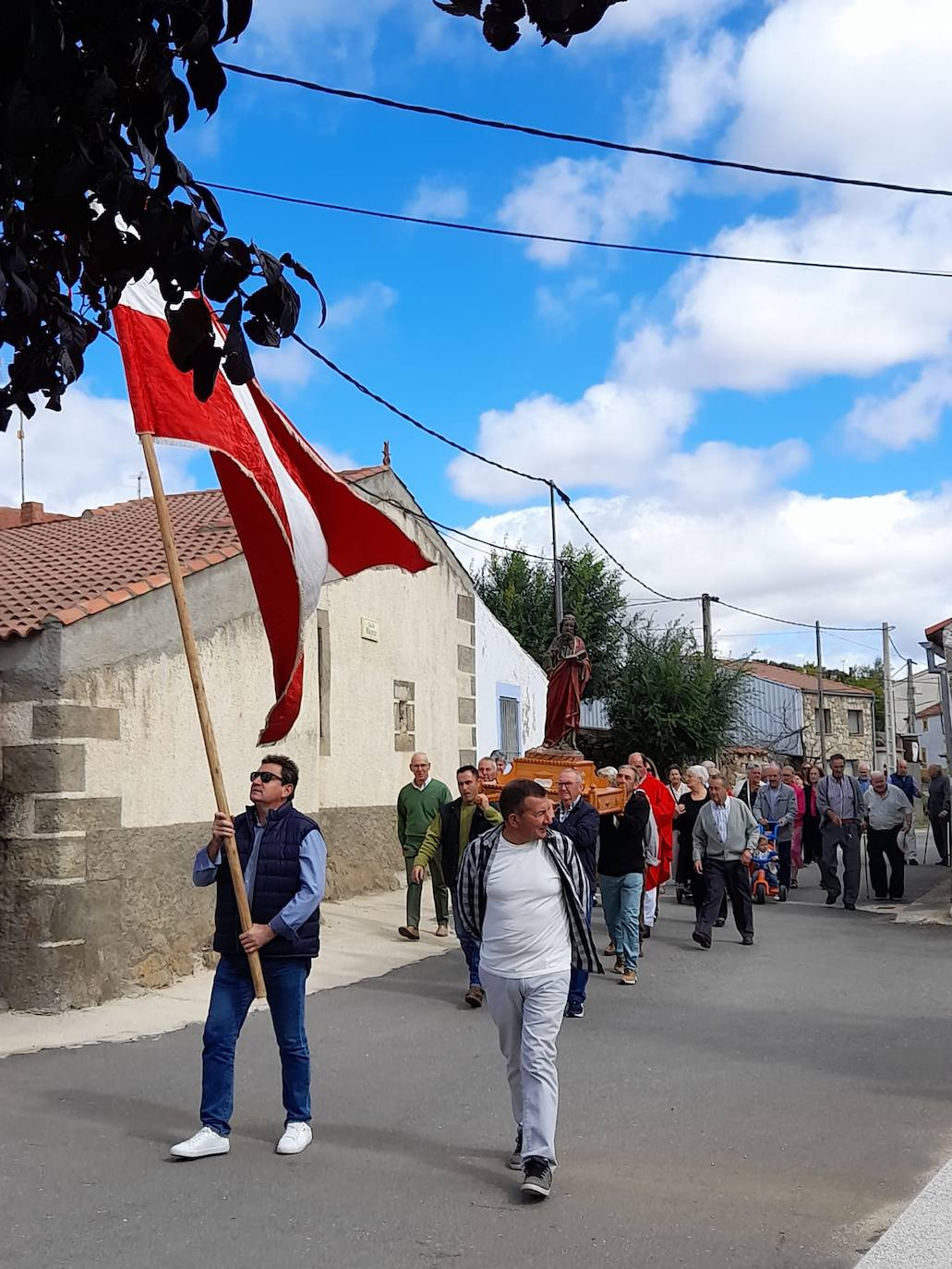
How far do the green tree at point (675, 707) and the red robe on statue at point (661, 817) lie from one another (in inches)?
780

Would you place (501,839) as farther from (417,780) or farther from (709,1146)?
(417,780)

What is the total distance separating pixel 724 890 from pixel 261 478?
770 cm

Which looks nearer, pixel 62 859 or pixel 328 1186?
pixel 328 1186

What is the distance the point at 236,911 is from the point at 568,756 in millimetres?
8671

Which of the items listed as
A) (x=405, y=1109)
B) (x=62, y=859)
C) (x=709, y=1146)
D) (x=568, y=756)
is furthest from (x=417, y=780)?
(x=709, y=1146)

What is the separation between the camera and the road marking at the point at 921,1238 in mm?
4336

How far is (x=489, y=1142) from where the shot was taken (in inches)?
241

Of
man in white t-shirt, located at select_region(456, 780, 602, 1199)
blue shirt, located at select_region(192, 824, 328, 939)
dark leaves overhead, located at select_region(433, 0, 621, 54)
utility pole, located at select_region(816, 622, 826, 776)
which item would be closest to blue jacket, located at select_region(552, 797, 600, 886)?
man in white t-shirt, located at select_region(456, 780, 602, 1199)

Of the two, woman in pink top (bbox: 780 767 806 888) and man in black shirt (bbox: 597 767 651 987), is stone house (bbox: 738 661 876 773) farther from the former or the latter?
man in black shirt (bbox: 597 767 651 987)

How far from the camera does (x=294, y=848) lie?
6043mm

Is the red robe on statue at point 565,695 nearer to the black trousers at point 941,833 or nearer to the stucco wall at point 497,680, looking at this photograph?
the stucco wall at point 497,680

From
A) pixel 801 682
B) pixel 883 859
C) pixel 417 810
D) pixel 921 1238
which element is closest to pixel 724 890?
pixel 417 810

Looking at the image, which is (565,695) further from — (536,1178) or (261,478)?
(536,1178)

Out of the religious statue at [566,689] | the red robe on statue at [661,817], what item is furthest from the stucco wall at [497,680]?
the red robe on statue at [661,817]
